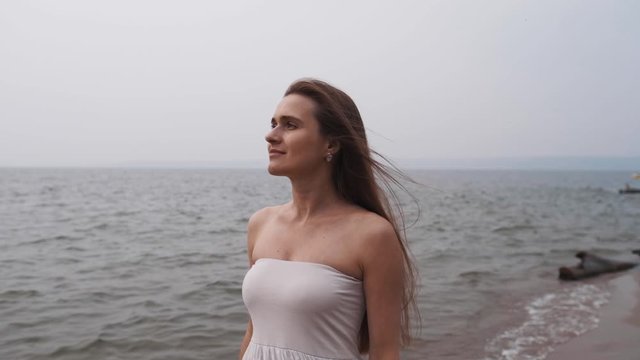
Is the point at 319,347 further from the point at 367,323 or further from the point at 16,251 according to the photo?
the point at 16,251

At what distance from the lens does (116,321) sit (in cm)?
902

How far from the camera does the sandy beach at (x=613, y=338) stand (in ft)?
23.6

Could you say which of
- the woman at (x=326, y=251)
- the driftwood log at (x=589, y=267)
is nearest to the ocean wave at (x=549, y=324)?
the driftwood log at (x=589, y=267)

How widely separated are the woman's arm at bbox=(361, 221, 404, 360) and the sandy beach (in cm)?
614

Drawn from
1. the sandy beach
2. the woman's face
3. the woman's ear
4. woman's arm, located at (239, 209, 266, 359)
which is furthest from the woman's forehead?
the sandy beach

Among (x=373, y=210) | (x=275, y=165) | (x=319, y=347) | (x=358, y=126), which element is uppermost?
(x=358, y=126)

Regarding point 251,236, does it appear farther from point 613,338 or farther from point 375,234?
point 613,338

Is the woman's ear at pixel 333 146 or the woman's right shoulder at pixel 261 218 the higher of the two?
the woman's ear at pixel 333 146

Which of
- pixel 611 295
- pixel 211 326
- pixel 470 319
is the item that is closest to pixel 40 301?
pixel 211 326

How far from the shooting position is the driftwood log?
13.1 m

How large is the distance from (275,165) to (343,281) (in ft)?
1.80

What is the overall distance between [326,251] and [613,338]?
7.58m

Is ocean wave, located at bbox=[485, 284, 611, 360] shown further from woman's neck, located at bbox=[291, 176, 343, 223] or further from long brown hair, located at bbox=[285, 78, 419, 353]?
woman's neck, located at bbox=[291, 176, 343, 223]

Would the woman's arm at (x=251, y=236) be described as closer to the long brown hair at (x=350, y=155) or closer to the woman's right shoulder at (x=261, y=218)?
the woman's right shoulder at (x=261, y=218)
